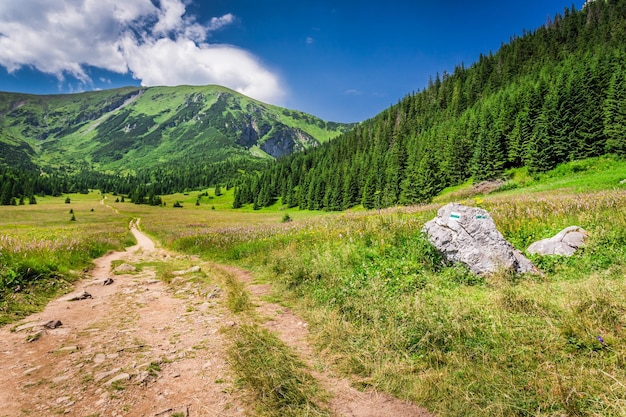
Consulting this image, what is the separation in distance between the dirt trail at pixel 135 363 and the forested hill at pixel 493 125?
5978 centimetres

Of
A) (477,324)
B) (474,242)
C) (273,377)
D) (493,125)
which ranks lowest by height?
(273,377)

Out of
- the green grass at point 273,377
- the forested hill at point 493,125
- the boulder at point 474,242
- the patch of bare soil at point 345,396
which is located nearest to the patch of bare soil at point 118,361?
the green grass at point 273,377

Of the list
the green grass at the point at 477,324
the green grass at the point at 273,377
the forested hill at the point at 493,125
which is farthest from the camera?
the forested hill at the point at 493,125

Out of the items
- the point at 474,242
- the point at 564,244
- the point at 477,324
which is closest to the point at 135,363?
the point at 477,324

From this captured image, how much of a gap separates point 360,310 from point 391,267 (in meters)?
2.39

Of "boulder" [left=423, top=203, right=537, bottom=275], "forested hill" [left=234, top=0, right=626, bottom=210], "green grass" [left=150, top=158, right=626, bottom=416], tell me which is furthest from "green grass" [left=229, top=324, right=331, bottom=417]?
"forested hill" [left=234, top=0, right=626, bottom=210]

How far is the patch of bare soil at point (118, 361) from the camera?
3365 mm

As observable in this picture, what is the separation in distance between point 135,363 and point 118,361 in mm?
329

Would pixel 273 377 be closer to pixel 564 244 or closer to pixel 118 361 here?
pixel 118 361

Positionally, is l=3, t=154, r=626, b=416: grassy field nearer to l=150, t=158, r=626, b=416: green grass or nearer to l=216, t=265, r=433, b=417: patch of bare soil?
l=150, t=158, r=626, b=416: green grass

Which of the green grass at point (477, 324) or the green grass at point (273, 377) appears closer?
the green grass at point (477, 324)

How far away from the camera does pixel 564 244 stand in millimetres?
7449

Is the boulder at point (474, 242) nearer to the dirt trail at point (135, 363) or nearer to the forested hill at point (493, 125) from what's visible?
the dirt trail at point (135, 363)

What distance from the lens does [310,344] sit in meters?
5.09
